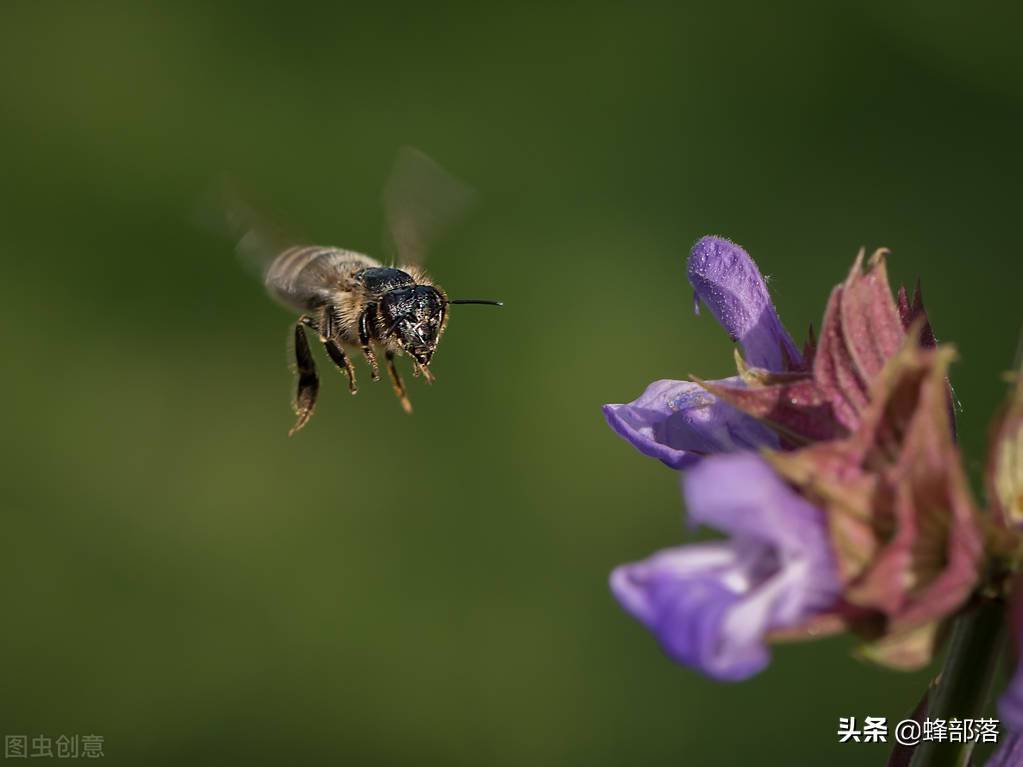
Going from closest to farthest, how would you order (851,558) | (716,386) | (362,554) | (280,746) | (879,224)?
(851,558) < (716,386) < (280,746) < (362,554) < (879,224)

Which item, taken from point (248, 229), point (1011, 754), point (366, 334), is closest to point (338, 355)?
point (366, 334)

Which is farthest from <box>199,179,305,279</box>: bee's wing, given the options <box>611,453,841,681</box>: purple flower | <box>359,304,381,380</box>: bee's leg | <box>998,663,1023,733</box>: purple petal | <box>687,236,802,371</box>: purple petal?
<box>998,663,1023,733</box>: purple petal

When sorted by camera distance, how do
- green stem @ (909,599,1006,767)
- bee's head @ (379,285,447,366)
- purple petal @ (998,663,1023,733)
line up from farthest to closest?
bee's head @ (379,285,447,366), green stem @ (909,599,1006,767), purple petal @ (998,663,1023,733)

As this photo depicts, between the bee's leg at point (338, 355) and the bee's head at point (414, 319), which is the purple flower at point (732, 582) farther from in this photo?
the bee's leg at point (338, 355)

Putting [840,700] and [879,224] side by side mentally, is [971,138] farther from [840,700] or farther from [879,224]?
[840,700]

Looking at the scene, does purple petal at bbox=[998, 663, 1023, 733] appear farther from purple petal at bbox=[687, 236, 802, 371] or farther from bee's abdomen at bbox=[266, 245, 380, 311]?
bee's abdomen at bbox=[266, 245, 380, 311]

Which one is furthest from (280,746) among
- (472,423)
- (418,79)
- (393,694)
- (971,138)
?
(971,138)
